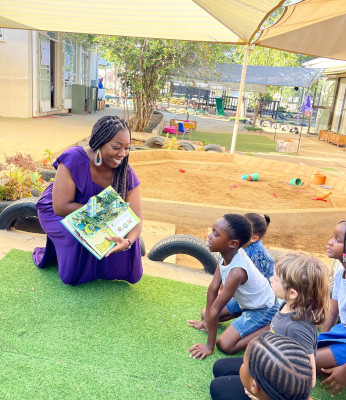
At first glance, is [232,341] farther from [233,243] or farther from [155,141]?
[155,141]

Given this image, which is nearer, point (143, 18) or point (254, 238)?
point (254, 238)

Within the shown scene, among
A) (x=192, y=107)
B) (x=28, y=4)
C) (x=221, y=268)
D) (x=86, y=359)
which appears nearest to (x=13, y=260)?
(x=86, y=359)

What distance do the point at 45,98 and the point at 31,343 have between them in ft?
56.4

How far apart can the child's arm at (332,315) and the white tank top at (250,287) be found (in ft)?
1.30

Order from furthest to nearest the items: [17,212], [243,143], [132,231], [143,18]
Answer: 1. [243,143]
2. [143,18]
3. [17,212]
4. [132,231]

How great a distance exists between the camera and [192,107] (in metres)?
36.4

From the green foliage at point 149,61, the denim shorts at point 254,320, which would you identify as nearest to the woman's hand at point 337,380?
the denim shorts at point 254,320

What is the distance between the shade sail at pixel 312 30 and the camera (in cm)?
545

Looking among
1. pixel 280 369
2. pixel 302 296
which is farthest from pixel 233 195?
pixel 280 369

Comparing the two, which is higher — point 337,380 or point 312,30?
point 312,30

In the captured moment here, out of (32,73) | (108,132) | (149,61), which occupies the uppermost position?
(149,61)

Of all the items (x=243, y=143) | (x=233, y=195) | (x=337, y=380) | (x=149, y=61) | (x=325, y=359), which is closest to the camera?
(x=337, y=380)

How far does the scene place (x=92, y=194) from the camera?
3.13 metres

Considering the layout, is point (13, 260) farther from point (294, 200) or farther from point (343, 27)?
point (343, 27)
